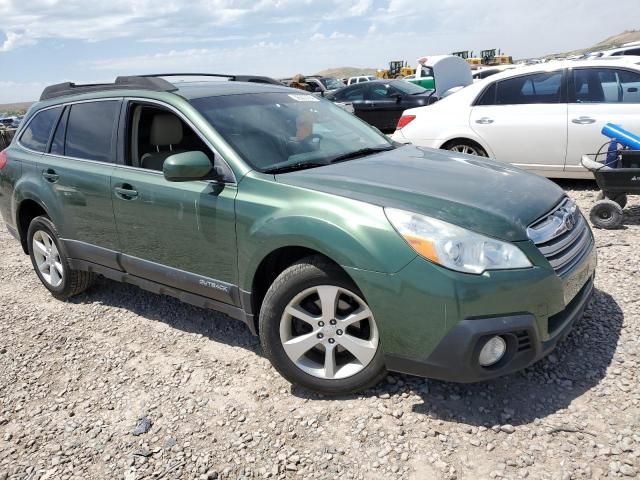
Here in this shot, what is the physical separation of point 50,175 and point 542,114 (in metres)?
5.36

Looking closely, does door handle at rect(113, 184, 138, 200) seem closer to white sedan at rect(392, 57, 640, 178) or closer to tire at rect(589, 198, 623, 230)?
tire at rect(589, 198, 623, 230)

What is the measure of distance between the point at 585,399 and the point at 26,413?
3064 millimetres

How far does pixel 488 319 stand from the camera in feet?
8.37

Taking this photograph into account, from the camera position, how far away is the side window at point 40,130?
4605mm

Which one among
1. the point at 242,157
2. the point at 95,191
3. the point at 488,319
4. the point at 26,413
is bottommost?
the point at 26,413

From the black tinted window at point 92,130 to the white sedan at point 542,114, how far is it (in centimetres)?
438

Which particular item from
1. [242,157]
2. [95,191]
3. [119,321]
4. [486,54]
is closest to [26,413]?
[119,321]

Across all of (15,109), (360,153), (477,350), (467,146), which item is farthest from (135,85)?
(15,109)

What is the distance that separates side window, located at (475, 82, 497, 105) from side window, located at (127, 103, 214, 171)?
14.9 ft

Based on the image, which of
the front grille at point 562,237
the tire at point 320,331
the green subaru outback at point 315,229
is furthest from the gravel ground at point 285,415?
the front grille at point 562,237

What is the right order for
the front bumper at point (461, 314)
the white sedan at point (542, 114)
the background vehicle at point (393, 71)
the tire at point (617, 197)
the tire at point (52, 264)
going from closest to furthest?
the front bumper at point (461, 314) < the tire at point (52, 264) < the tire at point (617, 197) < the white sedan at point (542, 114) < the background vehicle at point (393, 71)

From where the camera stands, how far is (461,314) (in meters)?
2.53

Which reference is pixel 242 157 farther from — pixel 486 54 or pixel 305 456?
pixel 486 54

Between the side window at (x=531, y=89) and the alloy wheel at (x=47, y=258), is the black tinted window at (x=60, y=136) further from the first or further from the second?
the side window at (x=531, y=89)
